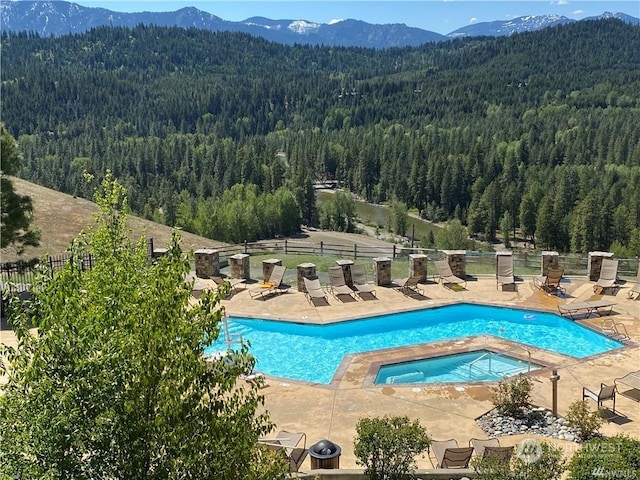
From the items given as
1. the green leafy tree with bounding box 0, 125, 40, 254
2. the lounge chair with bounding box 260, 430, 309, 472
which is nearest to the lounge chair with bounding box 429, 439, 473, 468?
the lounge chair with bounding box 260, 430, 309, 472

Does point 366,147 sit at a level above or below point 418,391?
above

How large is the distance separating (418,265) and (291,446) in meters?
11.4

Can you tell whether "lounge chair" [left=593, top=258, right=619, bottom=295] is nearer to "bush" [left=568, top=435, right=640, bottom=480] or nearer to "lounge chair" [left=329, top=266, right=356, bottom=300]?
"lounge chair" [left=329, top=266, right=356, bottom=300]

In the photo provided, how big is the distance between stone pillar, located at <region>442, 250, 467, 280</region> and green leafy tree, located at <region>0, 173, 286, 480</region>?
49.2ft

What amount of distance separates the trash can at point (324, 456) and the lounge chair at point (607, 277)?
12.4 meters

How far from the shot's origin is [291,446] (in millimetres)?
8852

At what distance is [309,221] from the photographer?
278ft

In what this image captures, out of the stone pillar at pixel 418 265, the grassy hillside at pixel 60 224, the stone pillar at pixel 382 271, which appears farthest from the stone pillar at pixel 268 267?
the grassy hillside at pixel 60 224

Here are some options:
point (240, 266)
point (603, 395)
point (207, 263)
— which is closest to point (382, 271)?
point (240, 266)

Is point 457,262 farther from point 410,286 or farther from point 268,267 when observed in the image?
point 268,267

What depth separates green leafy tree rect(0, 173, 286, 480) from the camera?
455cm

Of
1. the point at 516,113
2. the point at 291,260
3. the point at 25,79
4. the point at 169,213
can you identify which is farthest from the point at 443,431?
the point at 25,79

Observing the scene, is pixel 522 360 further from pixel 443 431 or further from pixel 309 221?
pixel 309 221

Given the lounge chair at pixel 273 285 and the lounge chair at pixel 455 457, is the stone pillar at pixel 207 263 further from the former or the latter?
the lounge chair at pixel 455 457
